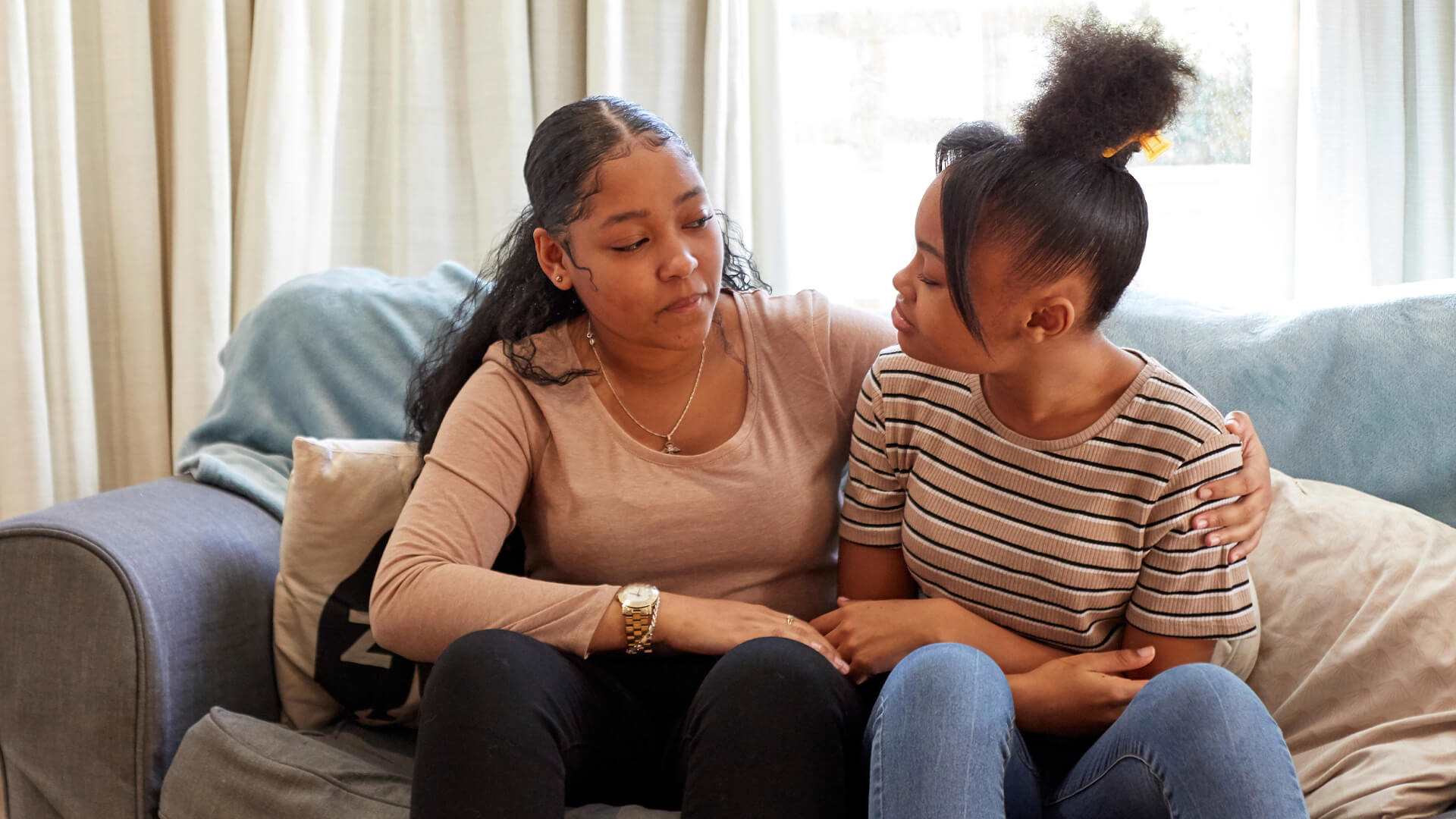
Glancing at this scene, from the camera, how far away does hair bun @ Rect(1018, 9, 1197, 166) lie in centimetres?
108

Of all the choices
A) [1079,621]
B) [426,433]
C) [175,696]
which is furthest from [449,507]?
[1079,621]

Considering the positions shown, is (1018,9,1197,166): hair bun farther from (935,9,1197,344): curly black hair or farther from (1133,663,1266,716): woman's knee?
(1133,663,1266,716): woman's knee

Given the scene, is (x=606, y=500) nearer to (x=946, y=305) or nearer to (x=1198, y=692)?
(x=946, y=305)

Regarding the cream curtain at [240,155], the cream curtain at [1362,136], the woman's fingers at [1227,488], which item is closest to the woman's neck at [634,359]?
the woman's fingers at [1227,488]

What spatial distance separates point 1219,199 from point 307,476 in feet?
5.74

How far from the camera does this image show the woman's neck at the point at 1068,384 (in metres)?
1.21

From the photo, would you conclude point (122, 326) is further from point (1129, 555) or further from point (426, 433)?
point (1129, 555)

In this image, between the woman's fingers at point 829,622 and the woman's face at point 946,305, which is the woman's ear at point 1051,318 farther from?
the woman's fingers at point 829,622

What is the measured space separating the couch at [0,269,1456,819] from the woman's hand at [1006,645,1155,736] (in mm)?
433

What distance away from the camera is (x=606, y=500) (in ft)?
4.39

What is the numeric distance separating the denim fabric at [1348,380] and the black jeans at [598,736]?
698 millimetres

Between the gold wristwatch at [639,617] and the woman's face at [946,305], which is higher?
the woman's face at [946,305]

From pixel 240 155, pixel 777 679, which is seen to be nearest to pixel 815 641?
pixel 777 679

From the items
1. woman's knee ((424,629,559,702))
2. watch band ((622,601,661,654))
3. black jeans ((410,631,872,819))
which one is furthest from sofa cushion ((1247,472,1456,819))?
woman's knee ((424,629,559,702))
